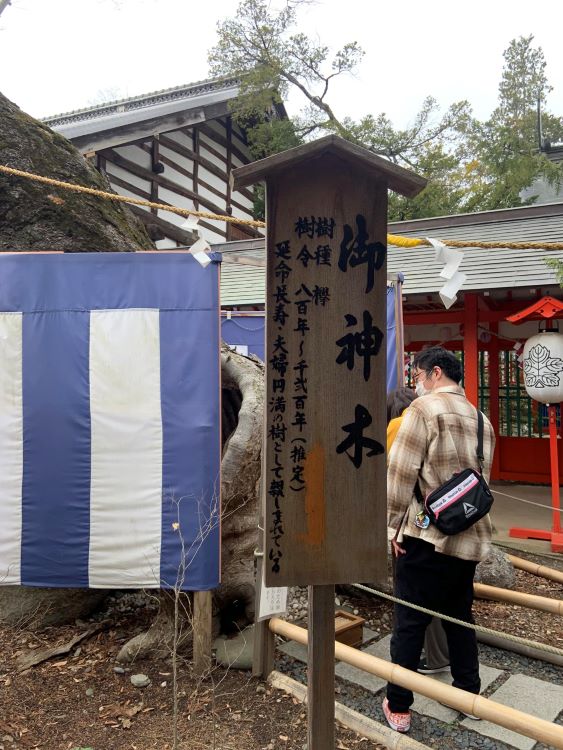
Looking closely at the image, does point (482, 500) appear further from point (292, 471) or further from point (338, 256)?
point (338, 256)

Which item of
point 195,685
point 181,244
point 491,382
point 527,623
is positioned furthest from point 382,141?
point 195,685

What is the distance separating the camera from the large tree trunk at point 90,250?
3.67m

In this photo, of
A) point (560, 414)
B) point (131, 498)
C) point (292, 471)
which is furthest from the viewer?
point (560, 414)

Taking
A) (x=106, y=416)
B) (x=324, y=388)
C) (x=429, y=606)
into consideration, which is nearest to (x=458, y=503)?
(x=429, y=606)

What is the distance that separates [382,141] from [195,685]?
1725 centimetres

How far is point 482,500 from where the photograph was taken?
263 centimetres

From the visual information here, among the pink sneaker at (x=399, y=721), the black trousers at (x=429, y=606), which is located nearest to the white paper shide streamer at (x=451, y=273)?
the black trousers at (x=429, y=606)

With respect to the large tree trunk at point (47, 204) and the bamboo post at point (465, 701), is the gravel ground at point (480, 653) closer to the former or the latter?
the bamboo post at point (465, 701)

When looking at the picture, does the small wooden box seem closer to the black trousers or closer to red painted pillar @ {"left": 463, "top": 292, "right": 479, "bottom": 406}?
the black trousers

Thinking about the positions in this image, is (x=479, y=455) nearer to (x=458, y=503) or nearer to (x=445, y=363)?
(x=458, y=503)

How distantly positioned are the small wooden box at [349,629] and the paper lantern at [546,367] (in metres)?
3.89

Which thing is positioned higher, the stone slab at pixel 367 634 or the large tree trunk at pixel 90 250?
the large tree trunk at pixel 90 250

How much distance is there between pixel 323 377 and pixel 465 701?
1512 millimetres

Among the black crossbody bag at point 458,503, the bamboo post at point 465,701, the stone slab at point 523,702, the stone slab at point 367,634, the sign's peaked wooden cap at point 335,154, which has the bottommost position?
the stone slab at point 523,702
